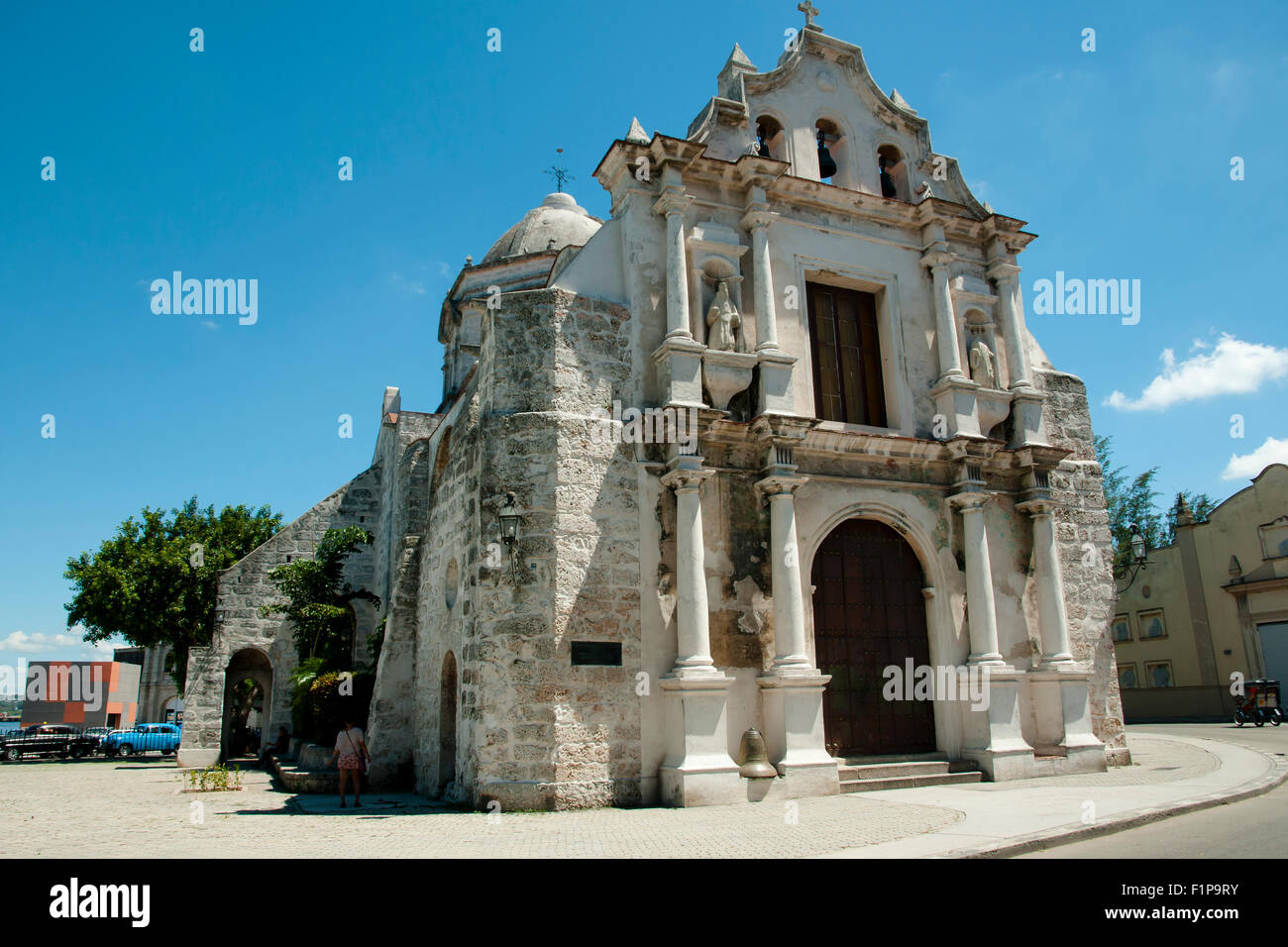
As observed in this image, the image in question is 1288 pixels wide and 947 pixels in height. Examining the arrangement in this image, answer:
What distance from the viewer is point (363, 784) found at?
13211 millimetres

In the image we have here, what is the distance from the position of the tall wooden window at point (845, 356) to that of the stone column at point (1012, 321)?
237 cm

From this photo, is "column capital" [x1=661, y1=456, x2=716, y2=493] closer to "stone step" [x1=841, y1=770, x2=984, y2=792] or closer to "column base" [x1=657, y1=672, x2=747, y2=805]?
"column base" [x1=657, y1=672, x2=747, y2=805]

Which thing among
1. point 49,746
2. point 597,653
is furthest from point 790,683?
point 49,746

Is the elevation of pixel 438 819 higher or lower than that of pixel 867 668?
lower

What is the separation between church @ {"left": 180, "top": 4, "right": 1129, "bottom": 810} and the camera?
10484mm

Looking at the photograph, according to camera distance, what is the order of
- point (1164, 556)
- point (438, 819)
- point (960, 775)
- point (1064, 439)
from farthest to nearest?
point (1164, 556) < point (1064, 439) < point (960, 775) < point (438, 819)

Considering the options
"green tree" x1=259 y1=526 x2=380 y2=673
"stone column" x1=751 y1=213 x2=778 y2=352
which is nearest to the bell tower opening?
"stone column" x1=751 y1=213 x2=778 y2=352

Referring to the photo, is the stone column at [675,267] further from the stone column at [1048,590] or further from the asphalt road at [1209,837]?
the asphalt road at [1209,837]

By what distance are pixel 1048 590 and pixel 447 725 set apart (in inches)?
367
